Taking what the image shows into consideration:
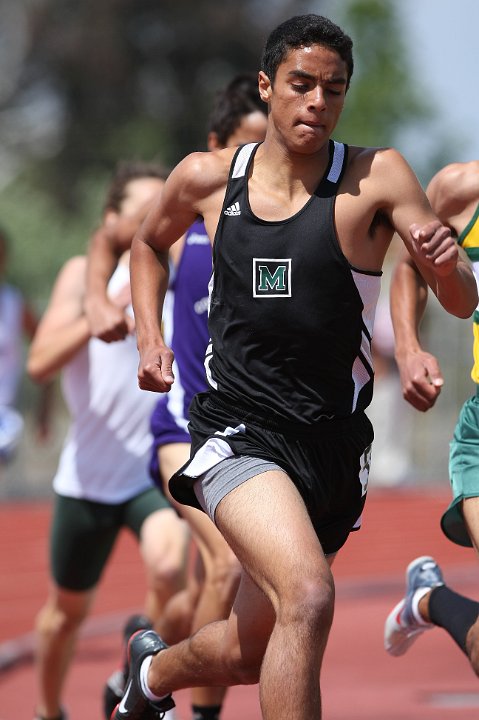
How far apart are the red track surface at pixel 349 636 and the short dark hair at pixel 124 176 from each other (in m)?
2.51

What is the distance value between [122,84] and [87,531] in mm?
41467

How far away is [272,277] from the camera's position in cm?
454

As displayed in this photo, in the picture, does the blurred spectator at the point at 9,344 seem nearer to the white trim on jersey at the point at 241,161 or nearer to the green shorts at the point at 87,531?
the green shorts at the point at 87,531

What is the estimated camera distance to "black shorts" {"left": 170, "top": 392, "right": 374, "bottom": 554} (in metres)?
4.64

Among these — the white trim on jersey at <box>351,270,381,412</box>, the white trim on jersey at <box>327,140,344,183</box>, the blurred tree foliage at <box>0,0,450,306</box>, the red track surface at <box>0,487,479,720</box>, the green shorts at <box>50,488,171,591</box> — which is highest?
the white trim on jersey at <box>327,140,344,183</box>

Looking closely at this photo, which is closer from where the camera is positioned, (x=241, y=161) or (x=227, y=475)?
(x=227, y=475)

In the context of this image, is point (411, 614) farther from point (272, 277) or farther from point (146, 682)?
point (272, 277)

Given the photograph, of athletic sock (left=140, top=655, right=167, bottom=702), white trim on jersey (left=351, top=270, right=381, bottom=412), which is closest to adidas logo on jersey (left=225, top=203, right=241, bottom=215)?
white trim on jersey (left=351, top=270, right=381, bottom=412)

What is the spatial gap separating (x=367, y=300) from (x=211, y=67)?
43.5m

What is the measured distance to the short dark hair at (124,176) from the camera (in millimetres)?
6840

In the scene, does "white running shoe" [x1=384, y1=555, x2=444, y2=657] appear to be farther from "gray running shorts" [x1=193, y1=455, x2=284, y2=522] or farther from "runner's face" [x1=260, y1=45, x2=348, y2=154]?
"runner's face" [x1=260, y1=45, x2=348, y2=154]

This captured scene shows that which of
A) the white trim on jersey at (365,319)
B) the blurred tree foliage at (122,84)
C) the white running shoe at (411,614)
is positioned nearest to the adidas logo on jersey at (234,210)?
the white trim on jersey at (365,319)

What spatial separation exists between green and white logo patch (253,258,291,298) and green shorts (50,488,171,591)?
7.54 ft

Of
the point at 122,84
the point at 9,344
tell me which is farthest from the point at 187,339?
the point at 122,84
